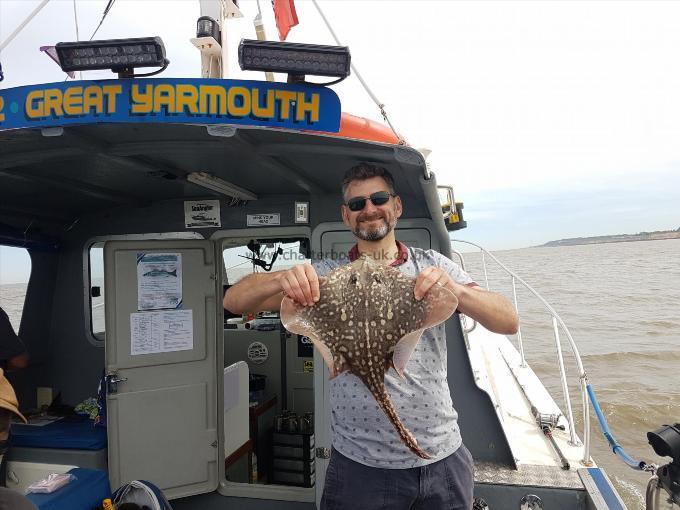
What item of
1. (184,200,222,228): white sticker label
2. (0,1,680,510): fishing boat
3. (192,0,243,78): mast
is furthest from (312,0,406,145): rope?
(184,200,222,228): white sticker label

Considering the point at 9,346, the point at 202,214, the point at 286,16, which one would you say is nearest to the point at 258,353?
the point at 202,214

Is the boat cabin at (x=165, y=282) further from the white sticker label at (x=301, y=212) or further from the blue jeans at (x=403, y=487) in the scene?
the blue jeans at (x=403, y=487)

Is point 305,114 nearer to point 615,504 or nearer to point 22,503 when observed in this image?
point 22,503

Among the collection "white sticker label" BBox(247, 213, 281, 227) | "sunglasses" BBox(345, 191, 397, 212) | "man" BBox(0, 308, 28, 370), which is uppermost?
"white sticker label" BBox(247, 213, 281, 227)

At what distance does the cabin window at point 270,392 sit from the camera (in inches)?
227

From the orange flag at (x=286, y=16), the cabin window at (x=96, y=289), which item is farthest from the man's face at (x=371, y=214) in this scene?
the cabin window at (x=96, y=289)

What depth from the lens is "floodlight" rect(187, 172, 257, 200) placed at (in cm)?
400

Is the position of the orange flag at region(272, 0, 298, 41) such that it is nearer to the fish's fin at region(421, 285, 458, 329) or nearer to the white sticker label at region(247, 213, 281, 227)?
the white sticker label at region(247, 213, 281, 227)

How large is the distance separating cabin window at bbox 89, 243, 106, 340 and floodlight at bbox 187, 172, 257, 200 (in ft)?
8.37

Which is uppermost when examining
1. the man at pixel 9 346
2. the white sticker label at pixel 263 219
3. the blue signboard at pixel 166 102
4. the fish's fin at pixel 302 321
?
the blue signboard at pixel 166 102

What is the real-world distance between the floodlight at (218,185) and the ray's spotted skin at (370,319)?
2.45m

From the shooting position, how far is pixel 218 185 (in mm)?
4301

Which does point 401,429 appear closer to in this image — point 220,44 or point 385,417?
point 385,417

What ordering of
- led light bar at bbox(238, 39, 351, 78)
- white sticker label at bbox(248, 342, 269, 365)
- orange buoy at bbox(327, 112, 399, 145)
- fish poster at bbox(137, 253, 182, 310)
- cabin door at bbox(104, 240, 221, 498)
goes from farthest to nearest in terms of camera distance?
1. white sticker label at bbox(248, 342, 269, 365)
2. fish poster at bbox(137, 253, 182, 310)
3. cabin door at bbox(104, 240, 221, 498)
4. orange buoy at bbox(327, 112, 399, 145)
5. led light bar at bbox(238, 39, 351, 78)
